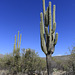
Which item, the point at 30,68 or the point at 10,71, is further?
the point at 10,71

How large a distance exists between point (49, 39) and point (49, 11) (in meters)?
2.37

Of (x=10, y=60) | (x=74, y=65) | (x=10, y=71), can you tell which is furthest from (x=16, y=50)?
(x=74, y=65)

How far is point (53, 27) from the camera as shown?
31.6ft

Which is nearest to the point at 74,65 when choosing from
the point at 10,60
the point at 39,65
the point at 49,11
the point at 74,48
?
the point at 74,48

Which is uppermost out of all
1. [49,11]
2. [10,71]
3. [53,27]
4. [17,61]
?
[49,11]

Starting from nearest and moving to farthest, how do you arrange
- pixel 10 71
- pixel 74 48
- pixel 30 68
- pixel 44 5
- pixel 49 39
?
pixel 49 39 < pixel 44 5 < pixel 74 48 < pixel 30 68 < pixel 10 71

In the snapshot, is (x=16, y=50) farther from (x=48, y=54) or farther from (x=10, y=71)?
(x=48, y=54)

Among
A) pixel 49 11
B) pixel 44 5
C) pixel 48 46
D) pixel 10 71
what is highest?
pixel 44 5

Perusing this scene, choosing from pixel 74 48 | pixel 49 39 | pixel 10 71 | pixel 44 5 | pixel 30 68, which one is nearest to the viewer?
pixel 49 39

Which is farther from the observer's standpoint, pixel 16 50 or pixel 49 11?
pixel 16 50

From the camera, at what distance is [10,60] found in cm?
1619

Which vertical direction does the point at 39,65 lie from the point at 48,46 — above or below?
below

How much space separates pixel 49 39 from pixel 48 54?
1208 mm

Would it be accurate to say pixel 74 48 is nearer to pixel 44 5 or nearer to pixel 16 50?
pixel 44 5
